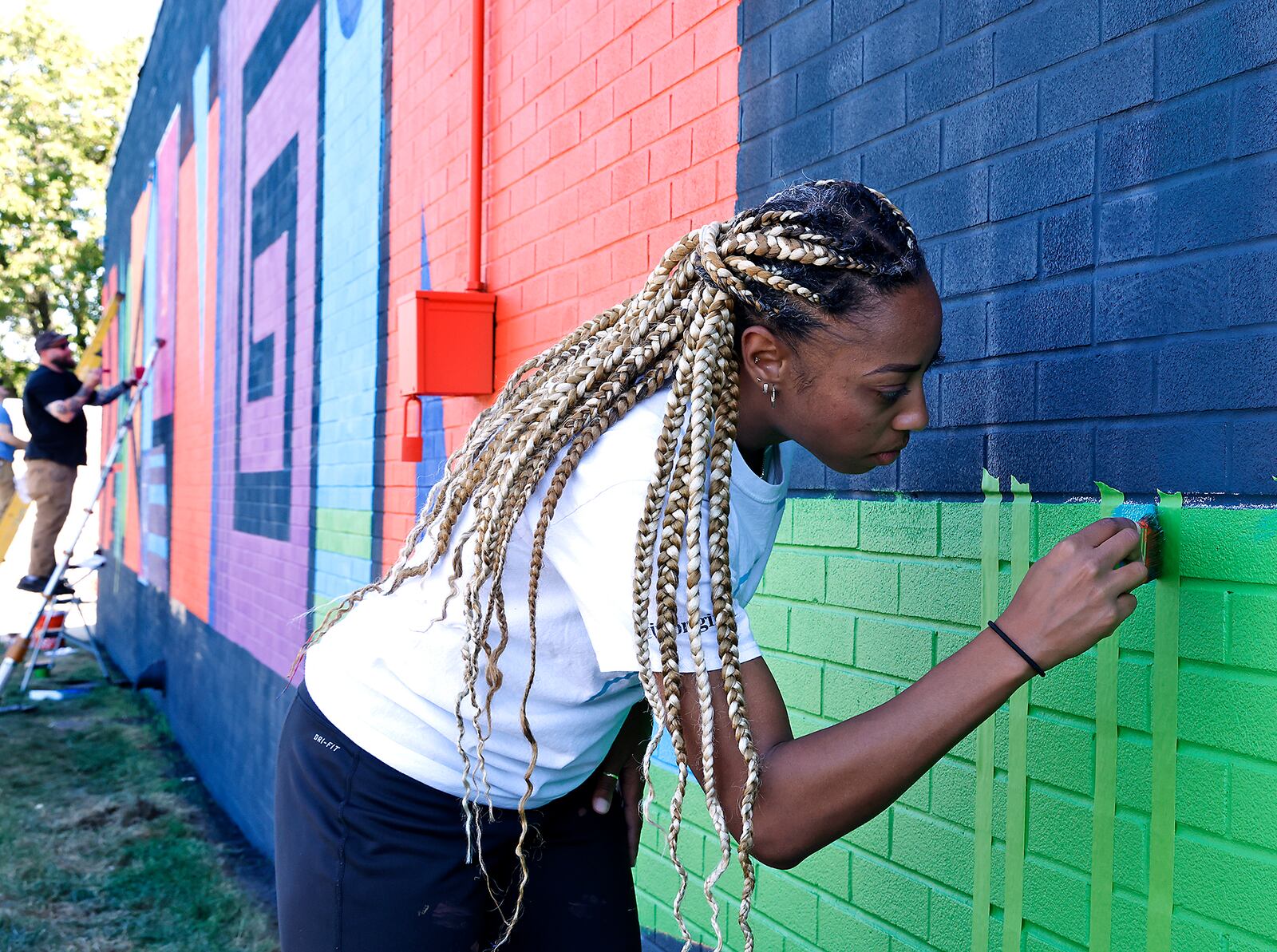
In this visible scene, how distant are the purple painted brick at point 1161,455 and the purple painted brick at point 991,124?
0.52 metres

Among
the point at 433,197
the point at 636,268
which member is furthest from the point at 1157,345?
the point at 433,197

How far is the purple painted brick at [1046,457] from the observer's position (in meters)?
1.79

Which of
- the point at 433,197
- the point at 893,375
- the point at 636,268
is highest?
the point at 433,197

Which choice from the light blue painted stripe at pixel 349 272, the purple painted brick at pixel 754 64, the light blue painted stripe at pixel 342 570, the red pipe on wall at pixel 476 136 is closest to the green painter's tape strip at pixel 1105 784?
the purple painted brick at pixel 754 64

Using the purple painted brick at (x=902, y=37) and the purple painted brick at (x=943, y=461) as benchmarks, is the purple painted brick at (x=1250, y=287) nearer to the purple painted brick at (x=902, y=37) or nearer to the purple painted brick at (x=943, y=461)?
the purple painted brick at (x=943, y=461)

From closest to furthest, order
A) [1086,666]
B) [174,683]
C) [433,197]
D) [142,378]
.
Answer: [1086,666], [433,197], [174,683], [142,378]

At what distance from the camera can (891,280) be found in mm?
1542

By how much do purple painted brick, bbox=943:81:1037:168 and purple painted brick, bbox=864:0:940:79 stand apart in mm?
164

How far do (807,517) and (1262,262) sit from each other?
3.61 feet

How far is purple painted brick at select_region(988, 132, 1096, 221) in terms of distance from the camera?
5.85 ft

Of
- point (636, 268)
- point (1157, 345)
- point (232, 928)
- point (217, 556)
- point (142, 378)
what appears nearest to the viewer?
point (1157, 345)

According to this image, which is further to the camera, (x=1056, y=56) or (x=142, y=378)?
(x=142, y=378)

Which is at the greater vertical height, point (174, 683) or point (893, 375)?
point (893, 375)

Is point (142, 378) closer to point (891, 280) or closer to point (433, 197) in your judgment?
point (433, 197)
